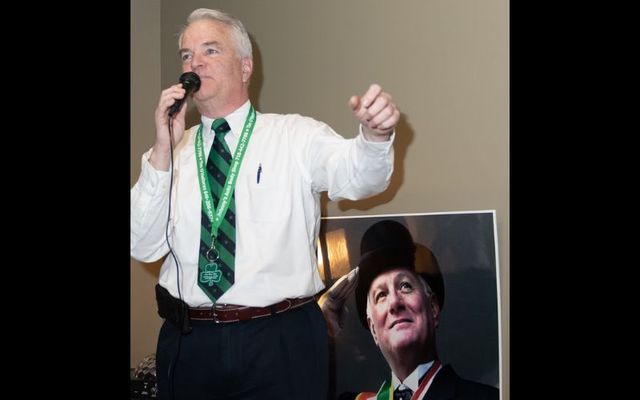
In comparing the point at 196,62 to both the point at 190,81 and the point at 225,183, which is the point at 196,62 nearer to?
the point at 190,81

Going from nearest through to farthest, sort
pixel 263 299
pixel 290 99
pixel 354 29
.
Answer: pixel 263 299 < pixel 354 29 < pixel 290 99

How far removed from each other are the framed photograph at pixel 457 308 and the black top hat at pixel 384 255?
0.08ft

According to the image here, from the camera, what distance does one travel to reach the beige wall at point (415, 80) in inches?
85.4

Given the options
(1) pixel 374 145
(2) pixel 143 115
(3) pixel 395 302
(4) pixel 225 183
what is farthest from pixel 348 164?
(2) pixel 143 115

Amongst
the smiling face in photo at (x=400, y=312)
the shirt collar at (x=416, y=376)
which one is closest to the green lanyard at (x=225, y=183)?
the smiling face in photo at (x=400, y=312)

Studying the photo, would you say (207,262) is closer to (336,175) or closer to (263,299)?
(263,299)

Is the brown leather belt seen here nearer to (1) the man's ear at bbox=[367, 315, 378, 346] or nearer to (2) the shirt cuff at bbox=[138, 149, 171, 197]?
(2) the shirt cuff at bbox=[138, 149, 171, 197]

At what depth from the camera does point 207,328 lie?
70.2 inches

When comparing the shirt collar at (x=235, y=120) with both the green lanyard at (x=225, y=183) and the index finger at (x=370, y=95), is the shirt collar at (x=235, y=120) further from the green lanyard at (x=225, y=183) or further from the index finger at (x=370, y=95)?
the index finger at (x=370, y=95)

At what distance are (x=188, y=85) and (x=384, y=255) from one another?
105 centimetres

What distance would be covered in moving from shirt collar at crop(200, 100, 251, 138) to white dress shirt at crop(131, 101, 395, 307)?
12 millimetres

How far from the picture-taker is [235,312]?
5.76ft
